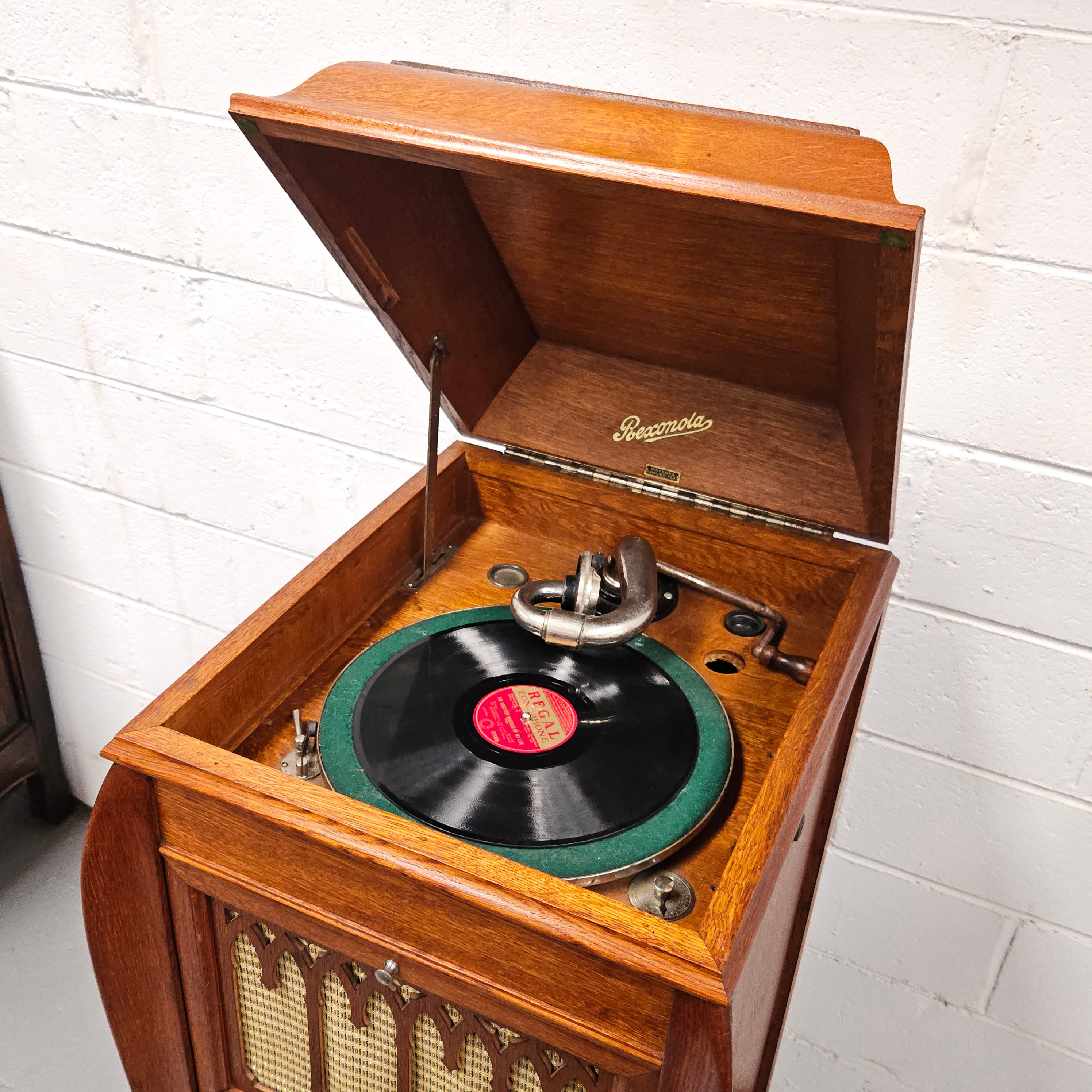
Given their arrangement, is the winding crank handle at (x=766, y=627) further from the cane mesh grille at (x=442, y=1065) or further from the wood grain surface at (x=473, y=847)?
the cane mesh grille at (x=442, y=1065)

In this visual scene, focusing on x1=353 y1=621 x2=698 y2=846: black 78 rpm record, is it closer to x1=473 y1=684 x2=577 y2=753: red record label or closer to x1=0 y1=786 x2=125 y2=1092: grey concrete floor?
x1=473 y1=684 x2=577 y2=753: red record label

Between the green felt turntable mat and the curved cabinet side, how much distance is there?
16cm

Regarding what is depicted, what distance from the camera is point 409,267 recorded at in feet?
3.44

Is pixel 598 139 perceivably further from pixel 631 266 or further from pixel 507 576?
pixel 507 576

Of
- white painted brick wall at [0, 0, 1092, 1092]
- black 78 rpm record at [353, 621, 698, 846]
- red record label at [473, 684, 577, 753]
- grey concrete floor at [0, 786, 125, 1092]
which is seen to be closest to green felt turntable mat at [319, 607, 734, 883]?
black 78 rpm record at [353, 621, 698, 846]

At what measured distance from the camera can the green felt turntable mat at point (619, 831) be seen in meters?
0.80

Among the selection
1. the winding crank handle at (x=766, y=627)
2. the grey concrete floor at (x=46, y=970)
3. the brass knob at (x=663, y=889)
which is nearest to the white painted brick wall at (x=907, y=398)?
the winding crank handle at (x=766, y=627)

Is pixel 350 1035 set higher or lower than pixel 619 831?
lower

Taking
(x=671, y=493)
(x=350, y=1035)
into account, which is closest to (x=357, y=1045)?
(x=350, y=1035)

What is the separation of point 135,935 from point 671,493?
0.70 m

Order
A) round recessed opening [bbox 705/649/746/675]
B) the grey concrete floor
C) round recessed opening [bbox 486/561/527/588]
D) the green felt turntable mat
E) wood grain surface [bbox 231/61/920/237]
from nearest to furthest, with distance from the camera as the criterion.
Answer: wood grain surface [bbox 231/61/920/237] → the green felt turntable mat → round recessed opening [bbox 705/649/746/675] → round recessed opening [bbox 486/561/527/588] → the grey concrete floor

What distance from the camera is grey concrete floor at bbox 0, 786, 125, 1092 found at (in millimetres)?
1788

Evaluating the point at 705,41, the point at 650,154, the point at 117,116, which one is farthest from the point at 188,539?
the point at 650,154

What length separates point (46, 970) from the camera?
1951 millimetres
